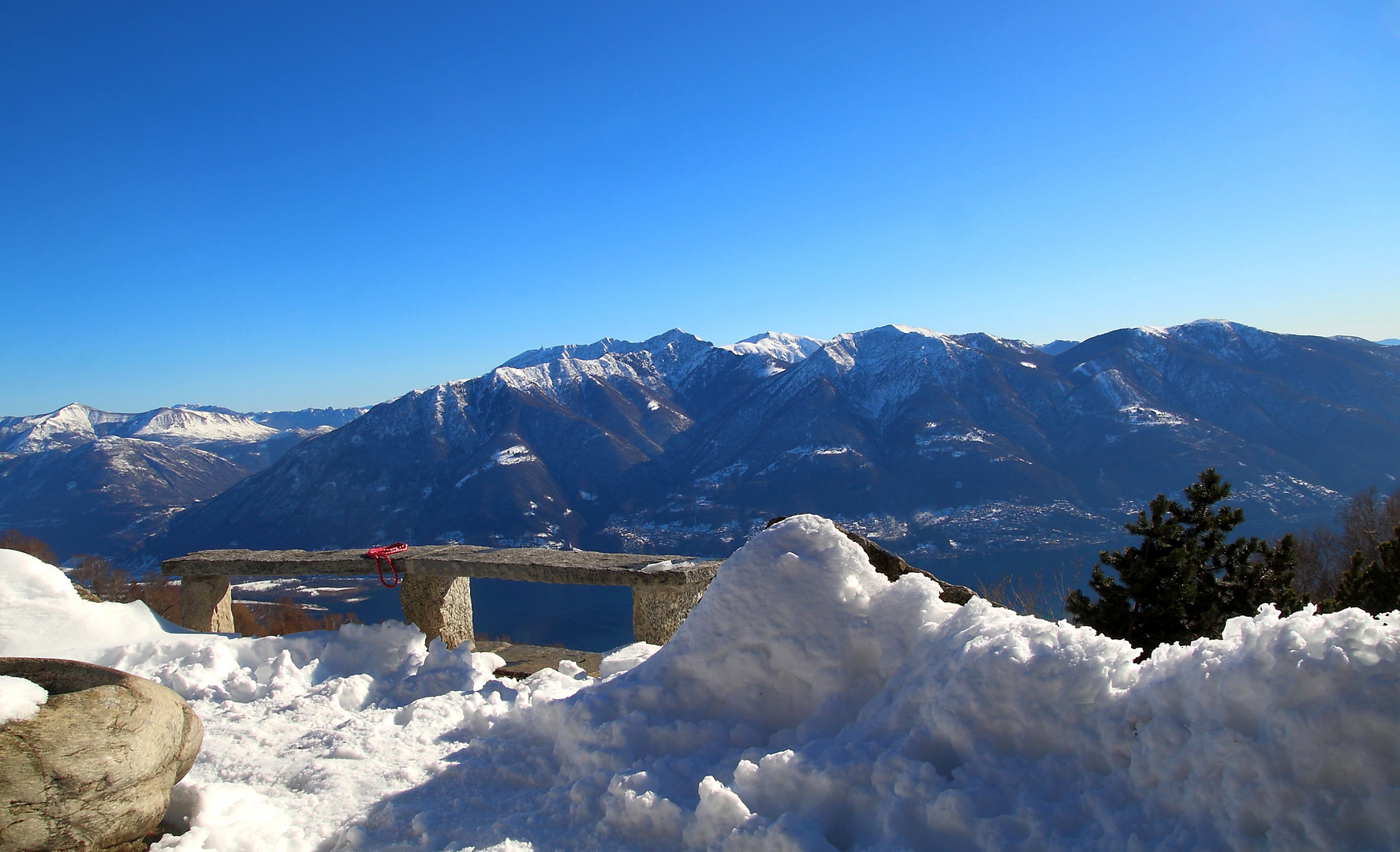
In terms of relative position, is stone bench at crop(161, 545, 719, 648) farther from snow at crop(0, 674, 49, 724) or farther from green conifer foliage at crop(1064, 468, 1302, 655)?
green conifer foliage at crop(1064, 468, 1302, 655)

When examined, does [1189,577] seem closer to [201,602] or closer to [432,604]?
[432,604]

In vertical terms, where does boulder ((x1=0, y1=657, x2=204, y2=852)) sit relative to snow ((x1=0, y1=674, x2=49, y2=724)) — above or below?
below

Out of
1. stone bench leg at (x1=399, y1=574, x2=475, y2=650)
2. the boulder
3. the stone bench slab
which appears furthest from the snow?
stone bench leg at (x1=399, y1=574, x2=475, y2=650)

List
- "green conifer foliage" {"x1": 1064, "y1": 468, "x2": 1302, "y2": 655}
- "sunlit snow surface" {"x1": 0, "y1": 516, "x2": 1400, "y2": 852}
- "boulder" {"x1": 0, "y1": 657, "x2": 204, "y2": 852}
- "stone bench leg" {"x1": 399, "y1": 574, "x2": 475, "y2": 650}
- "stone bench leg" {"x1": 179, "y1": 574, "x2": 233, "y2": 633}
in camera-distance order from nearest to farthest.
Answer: "sunlit snow surface" {"x1": 0, "y1": 516, "x2": 1400, "y2": 852} < "boulder" {"x1": 0, "y1": 657, "x2": 204, "y2": 852} < "stone bench leg" {"x1": 399, "y1": 574, "x2": 475, "y2": 650} < "stone bench leg" {"x1": 179, "y1": 574, "x2": 233, "y2": 633} < "green conifer foliage" {"x1": 1064, "y1": 468, "x2": 1302, "y2": 655}

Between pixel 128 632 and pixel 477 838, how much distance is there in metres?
5.05

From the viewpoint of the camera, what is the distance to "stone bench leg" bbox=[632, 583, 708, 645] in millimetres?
7191

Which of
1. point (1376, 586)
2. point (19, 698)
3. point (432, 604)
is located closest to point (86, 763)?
point (19, 698)

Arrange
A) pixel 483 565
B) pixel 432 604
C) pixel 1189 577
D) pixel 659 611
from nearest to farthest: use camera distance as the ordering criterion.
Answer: pixel 659 611 < pixel 483 565 < pixel 432 604 < pixel 1189 577

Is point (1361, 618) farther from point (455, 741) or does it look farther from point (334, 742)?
point (334, 742)

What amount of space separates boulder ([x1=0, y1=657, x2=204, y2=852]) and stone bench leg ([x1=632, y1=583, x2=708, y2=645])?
3943 millimetres

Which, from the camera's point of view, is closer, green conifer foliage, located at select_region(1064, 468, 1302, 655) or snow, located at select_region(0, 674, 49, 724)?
snow, located at select_region(0, 674, 49, 724)

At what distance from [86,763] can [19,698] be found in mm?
435

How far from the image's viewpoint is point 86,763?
133 inches

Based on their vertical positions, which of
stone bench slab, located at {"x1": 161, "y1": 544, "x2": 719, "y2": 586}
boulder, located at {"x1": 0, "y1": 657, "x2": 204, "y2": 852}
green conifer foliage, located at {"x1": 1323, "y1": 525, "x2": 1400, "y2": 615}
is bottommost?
green conifer foliage, located at {"x1": 1323, "y1": 525, "x2": 1400, "y2": 615}
